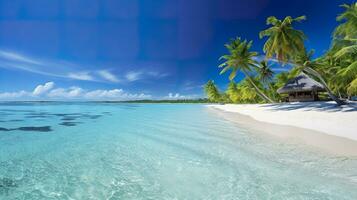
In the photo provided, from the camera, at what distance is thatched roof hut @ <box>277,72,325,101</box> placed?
18.0m

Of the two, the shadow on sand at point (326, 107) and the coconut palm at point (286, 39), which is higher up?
the coconut palm at point (286, 39)

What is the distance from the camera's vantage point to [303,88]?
18.1 metres

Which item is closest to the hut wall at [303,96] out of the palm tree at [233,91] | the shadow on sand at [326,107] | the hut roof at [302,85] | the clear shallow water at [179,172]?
the hut roof at [302,85]

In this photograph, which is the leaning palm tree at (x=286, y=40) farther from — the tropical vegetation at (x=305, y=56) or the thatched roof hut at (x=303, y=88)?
the thatched roof hut at (x=303, y=88)

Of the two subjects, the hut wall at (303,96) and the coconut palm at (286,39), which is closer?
the coconut palm at (286,39)

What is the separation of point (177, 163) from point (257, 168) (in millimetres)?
1558

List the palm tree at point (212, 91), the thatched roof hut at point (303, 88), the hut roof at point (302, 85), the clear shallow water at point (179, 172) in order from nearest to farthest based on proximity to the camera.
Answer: the clear shallow water at point (179, 172) → the hut roof at point (302, 85) → the thatched roof hut at point (303, 88) → the palm tree at point (212, 91)

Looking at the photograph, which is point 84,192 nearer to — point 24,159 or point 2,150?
point 24,159

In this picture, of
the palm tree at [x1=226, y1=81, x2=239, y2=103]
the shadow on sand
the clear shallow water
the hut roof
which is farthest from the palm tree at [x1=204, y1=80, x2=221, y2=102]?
the clear shallow water

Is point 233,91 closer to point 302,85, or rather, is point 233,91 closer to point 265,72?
point 265,72

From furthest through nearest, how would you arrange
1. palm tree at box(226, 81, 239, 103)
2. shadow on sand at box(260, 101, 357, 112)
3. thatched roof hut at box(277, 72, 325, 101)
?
palm tree at box(226, 81, 239, 103) < thatched roof hut at box(277, 72, 325, 101) < shadow on sand at box(260, 101, 357, 112)

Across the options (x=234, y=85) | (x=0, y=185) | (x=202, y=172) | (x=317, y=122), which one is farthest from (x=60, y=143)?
(x=234, y=85)

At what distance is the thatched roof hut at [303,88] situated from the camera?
1795cm

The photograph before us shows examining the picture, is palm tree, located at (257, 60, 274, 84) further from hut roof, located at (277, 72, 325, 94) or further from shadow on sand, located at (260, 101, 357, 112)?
shadow on sand, located at (260, 101, 357, 112)
